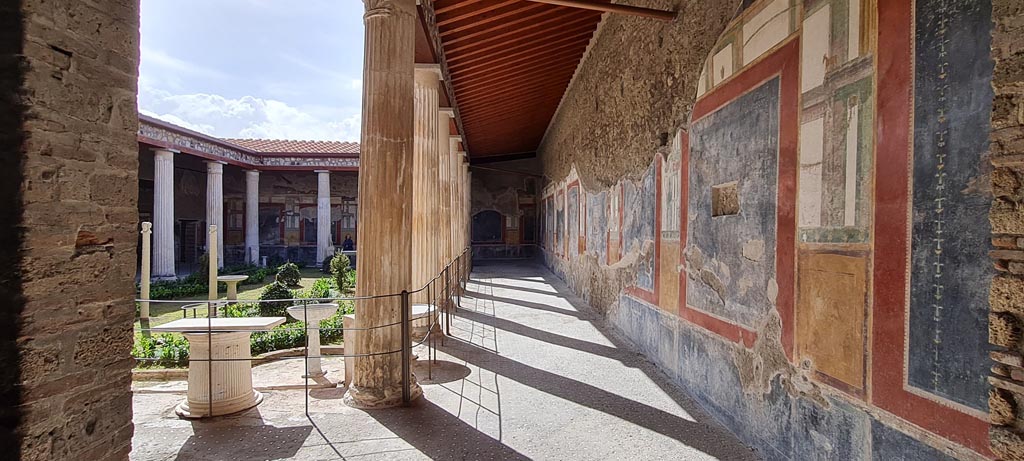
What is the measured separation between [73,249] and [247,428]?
2.20 metres

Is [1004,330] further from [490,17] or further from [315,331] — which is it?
[490,17]

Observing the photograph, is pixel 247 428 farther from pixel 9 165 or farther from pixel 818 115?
pixel 818 115

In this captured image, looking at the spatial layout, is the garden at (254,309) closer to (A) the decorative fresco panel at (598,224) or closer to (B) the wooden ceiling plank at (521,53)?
(A) the decorative fresco panel at (598,224)

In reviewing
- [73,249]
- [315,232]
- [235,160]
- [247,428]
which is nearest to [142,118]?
[235,160]

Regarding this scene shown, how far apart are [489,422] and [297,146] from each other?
20.1 meters

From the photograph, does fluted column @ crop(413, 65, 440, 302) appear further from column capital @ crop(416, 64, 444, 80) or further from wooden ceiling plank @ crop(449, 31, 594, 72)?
wooden ceiling plank @ crop(449, 31, 594, 72)

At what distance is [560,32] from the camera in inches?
316

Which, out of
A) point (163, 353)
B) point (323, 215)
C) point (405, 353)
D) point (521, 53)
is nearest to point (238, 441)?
point (405, 353)

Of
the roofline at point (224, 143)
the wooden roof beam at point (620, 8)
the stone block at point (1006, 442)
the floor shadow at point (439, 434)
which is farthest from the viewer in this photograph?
the roofline at point (224, 143)

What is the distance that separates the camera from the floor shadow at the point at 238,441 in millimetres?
3141

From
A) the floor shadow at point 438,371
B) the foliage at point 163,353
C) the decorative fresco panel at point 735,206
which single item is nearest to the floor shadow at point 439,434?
the floor shadow at point 438,371

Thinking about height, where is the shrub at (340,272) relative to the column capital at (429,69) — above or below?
below

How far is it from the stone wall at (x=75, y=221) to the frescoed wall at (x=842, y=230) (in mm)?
3307

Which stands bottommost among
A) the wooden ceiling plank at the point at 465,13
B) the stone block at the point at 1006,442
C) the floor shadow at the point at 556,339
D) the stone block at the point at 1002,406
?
the floor shadow at the point at 556,339
